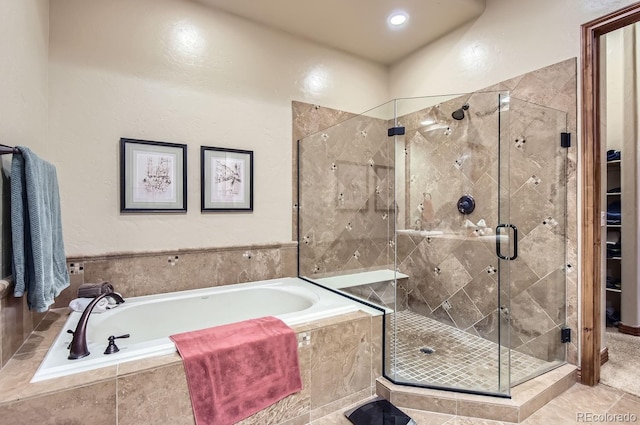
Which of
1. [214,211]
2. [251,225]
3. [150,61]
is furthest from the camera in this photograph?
[251,225]

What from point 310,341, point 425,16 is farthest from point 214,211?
point 425,16

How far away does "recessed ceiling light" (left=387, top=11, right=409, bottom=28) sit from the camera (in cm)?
267

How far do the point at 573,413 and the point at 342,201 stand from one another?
7.16ft

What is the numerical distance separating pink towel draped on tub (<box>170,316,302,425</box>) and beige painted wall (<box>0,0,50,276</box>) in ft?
3.15

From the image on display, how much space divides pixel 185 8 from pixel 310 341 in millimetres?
2649

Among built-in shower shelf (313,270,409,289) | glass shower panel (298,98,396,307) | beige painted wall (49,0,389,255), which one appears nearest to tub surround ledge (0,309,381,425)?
built-in shower shelf (313,270,409,289)

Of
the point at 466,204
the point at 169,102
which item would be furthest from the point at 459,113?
the point at 169,102

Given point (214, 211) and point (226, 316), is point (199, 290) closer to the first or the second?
point (226, 316)

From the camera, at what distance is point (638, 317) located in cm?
283

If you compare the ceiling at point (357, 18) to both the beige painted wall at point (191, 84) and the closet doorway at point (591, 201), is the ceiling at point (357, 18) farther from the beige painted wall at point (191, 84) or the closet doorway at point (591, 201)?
the closet doorway at point (591, 201)

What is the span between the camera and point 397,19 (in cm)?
275

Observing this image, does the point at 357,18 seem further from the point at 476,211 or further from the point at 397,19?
the point at 476,211

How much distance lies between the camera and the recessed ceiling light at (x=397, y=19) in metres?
2.67

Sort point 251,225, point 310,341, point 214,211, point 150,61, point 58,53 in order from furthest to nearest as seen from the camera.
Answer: point 251,225
point 214,211
point 150,61
point 58,53
point 310,341
